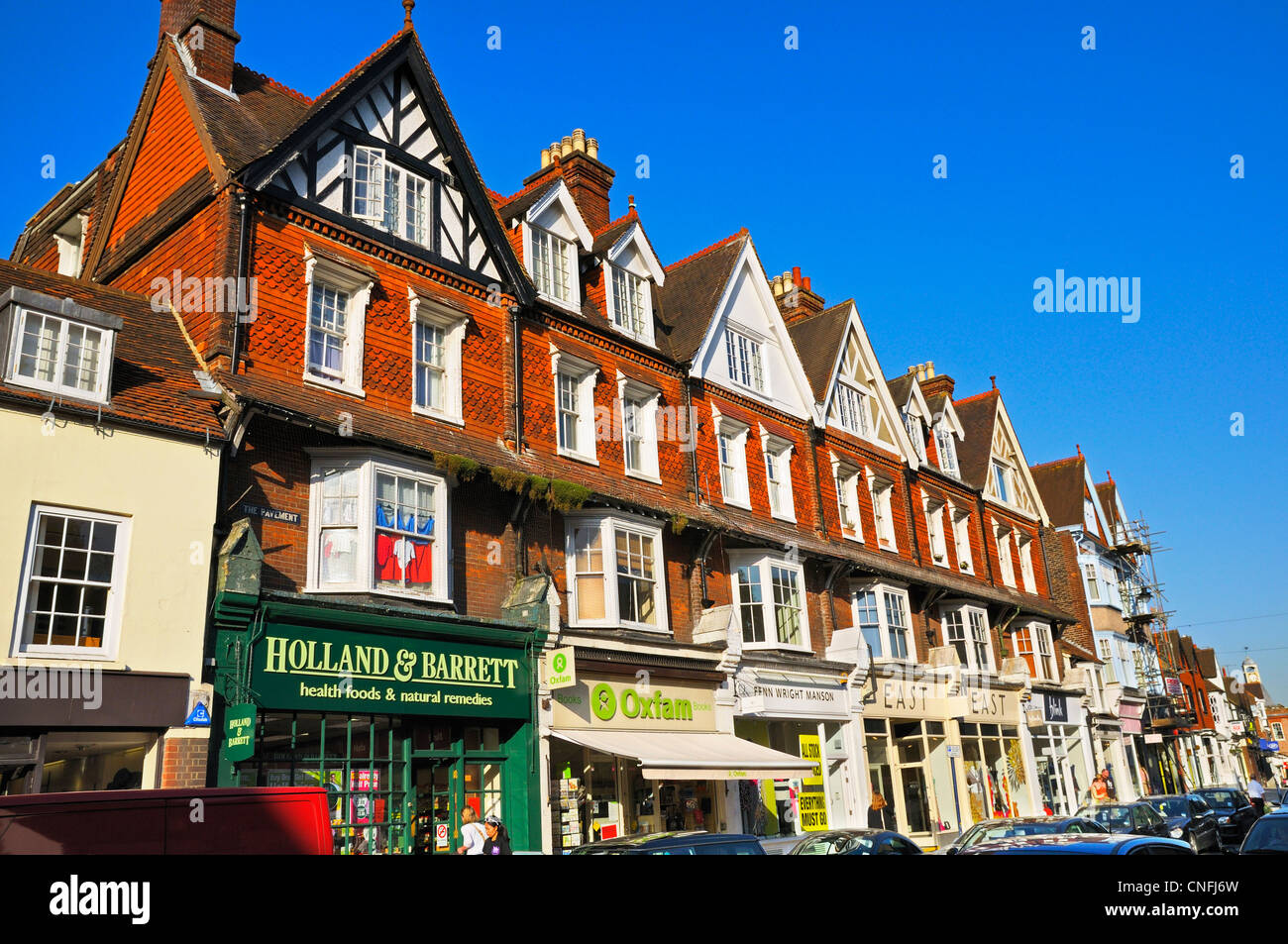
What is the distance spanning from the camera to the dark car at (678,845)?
384 inches

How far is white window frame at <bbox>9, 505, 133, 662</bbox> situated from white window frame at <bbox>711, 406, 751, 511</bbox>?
1319 centimetres

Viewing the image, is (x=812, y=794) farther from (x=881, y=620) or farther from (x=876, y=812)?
(x=881, y=620)

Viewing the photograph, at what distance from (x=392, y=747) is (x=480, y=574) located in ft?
10.3

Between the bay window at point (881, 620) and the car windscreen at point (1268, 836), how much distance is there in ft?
44.5

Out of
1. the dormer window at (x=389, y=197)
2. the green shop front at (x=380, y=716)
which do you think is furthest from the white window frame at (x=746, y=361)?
the green shop front at (x=380, y=716)

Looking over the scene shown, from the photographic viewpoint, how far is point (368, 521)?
47.8 ft

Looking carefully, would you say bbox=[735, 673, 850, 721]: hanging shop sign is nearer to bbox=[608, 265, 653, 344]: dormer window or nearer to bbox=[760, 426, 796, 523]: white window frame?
bbox=[760, 426, 796, 523]: white window frame

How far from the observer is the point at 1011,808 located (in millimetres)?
29422

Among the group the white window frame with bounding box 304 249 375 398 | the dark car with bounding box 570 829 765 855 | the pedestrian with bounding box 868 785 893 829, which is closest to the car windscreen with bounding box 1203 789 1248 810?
the pedestrian with bounding box 868 785 893 829

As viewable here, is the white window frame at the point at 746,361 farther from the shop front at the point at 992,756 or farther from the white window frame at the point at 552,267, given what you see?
the shop front at the point at 992,756

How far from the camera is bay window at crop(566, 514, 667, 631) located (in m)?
18.2

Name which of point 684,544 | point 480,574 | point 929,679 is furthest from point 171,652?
point 929,679

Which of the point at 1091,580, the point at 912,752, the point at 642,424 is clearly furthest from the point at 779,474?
the point at 1091,580

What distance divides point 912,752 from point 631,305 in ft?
46.3
